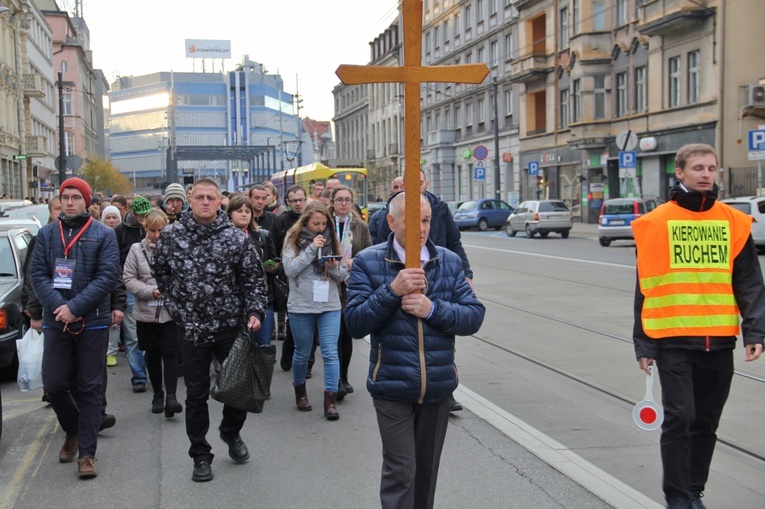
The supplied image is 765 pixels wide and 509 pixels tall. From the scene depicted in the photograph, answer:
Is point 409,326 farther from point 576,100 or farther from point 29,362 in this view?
point 576,100

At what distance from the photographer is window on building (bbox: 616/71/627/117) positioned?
38938 mm

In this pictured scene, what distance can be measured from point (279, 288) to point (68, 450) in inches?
113

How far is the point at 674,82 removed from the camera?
3456 centimetres

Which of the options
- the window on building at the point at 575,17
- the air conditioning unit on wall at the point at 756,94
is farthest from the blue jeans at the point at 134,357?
the window on building at the point at 575,17

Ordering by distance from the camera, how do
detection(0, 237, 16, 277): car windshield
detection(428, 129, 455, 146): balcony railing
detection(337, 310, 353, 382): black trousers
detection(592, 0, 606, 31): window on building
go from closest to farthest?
detection(337, 310, 353, 382): black trousers < detection(0, 237, 16, 277): car windshield < detection(592, 0, 606, 31): window on building < detection(428, 129, 455, 146): balcony railing

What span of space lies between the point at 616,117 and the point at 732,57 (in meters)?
8.65

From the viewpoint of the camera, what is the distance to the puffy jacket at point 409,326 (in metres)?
3.88

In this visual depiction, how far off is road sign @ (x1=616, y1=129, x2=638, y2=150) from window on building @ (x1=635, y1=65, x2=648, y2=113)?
6146 millimetres

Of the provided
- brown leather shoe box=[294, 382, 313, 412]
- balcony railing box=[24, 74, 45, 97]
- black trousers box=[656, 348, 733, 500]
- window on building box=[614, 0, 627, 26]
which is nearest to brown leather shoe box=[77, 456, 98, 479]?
brown leather shoe box=[294, 382, 313, 412]

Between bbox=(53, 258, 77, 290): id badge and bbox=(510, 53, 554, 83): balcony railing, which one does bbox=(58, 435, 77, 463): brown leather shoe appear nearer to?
bbox=(53, 258, 77, 290): id badge

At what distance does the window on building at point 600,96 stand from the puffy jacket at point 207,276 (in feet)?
121

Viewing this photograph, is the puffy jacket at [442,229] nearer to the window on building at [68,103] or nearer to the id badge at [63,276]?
the id badge at [63,276]

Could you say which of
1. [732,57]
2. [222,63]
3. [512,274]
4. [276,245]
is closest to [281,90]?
[222,63]

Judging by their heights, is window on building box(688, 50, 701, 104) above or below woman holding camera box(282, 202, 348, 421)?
above
